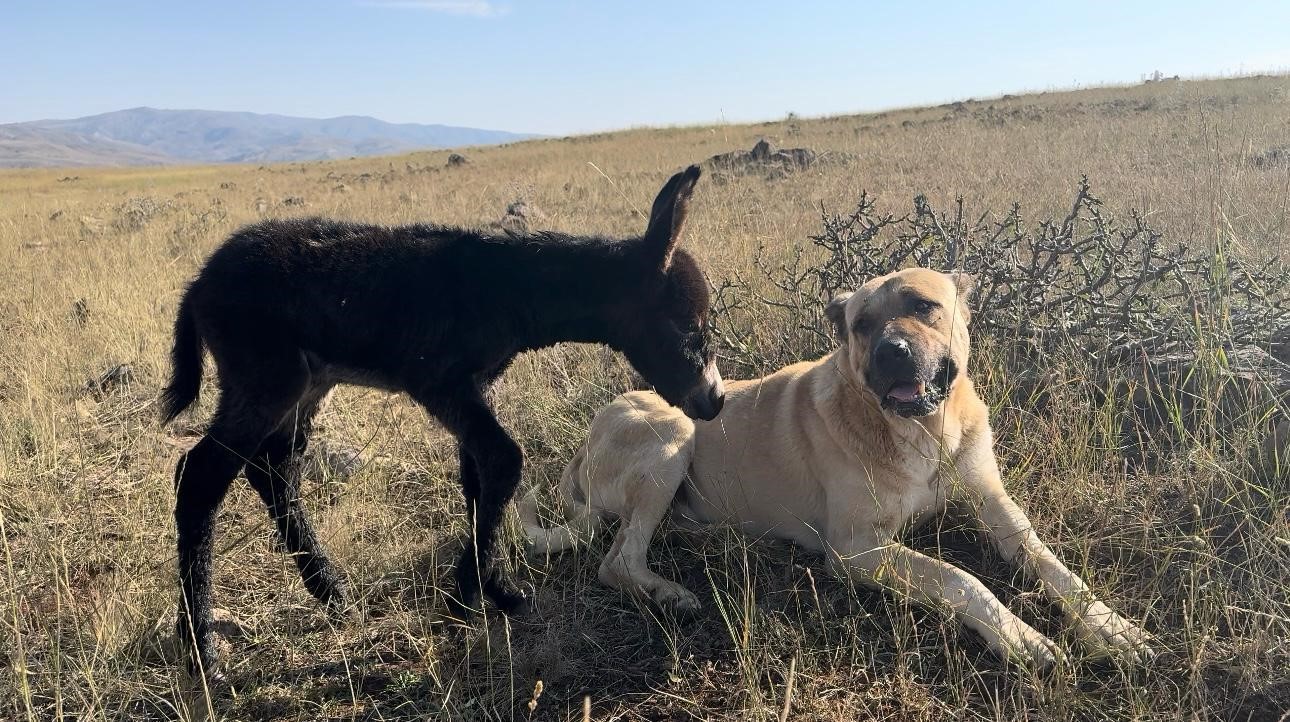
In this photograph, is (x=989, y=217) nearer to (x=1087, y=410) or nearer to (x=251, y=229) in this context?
(x=1087, y=410)

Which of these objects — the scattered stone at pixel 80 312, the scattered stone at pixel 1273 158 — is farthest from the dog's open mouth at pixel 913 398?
the scattered stone at pixel 1273 158

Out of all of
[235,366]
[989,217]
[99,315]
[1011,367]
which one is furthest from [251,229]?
[989,217]

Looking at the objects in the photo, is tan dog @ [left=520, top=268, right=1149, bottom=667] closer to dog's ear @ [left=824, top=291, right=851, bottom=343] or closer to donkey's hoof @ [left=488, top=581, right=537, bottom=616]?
dog's ear @ [left=824, top=291, right=851, bottom=343]

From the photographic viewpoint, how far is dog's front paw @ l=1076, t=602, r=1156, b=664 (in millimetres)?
2293

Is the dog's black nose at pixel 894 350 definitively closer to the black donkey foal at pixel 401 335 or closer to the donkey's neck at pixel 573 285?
the black donkey foal at pixel 401 335

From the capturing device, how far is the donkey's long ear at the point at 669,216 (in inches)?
112

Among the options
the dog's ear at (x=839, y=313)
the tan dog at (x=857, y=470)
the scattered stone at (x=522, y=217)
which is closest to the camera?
the tan dog at (x=857, y=470)

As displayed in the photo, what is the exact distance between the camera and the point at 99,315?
6480mm

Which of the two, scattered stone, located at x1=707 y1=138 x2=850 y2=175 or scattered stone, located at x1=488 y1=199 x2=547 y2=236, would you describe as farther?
scattered stone, located at x1=707 y1=138 x2=850 y2=175

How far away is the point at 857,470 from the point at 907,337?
2.01 ft

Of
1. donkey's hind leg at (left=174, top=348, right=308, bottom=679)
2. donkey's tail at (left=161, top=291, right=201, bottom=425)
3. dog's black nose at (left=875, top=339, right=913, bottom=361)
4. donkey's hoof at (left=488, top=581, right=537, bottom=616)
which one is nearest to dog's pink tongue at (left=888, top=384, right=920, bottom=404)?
dog's black nose at (left=875, top=339, right=913, bottom=361)

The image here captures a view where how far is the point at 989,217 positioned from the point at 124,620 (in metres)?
7.21

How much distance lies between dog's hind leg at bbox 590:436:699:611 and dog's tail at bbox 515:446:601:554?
135mm

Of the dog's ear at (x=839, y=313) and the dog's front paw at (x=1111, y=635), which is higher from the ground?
the dog's ear at (x=839, y=313)
